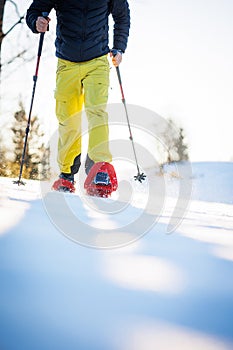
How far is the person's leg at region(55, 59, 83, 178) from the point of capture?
2521mm

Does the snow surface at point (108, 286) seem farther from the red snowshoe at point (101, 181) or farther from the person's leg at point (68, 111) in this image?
the person's leg at point (68, 111)

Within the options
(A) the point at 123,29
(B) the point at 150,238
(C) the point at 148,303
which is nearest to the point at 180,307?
(C) the point at 148,303

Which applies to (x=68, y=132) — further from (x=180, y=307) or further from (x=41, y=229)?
(x=180, y=307)

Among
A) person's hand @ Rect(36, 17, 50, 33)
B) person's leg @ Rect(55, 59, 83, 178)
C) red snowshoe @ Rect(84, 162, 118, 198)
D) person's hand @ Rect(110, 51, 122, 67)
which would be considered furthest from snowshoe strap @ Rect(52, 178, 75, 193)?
person's hand @ Rect(36, 17, 50, 33)

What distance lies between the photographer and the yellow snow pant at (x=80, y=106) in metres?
2.40

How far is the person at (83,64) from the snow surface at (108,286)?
1.23 meters

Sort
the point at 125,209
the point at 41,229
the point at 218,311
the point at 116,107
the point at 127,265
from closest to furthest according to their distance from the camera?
1. the point at 218,311
2. the point at 127,265
3. the point at 41,229
4. the point at 125,209
5. the point at 116,107

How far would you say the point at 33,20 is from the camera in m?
2.55

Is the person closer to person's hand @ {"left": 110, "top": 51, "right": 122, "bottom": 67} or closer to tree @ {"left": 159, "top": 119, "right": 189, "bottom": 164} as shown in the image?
person's hand @ {"left": 110, "top": 51, "right": 122, "bottom": 67}

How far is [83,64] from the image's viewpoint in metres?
2.46

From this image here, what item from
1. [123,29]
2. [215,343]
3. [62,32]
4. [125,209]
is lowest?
[215,343]

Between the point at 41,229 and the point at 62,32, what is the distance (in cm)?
201

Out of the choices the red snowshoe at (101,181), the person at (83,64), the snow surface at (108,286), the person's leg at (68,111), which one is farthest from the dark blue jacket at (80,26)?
the snow surface at (108,286)

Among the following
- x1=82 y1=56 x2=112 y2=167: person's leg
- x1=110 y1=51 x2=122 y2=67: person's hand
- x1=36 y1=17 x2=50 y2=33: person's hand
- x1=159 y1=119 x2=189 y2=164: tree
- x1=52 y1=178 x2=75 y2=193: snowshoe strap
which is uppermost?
x1=159 y1=119 x2=189 y2=164: tree
